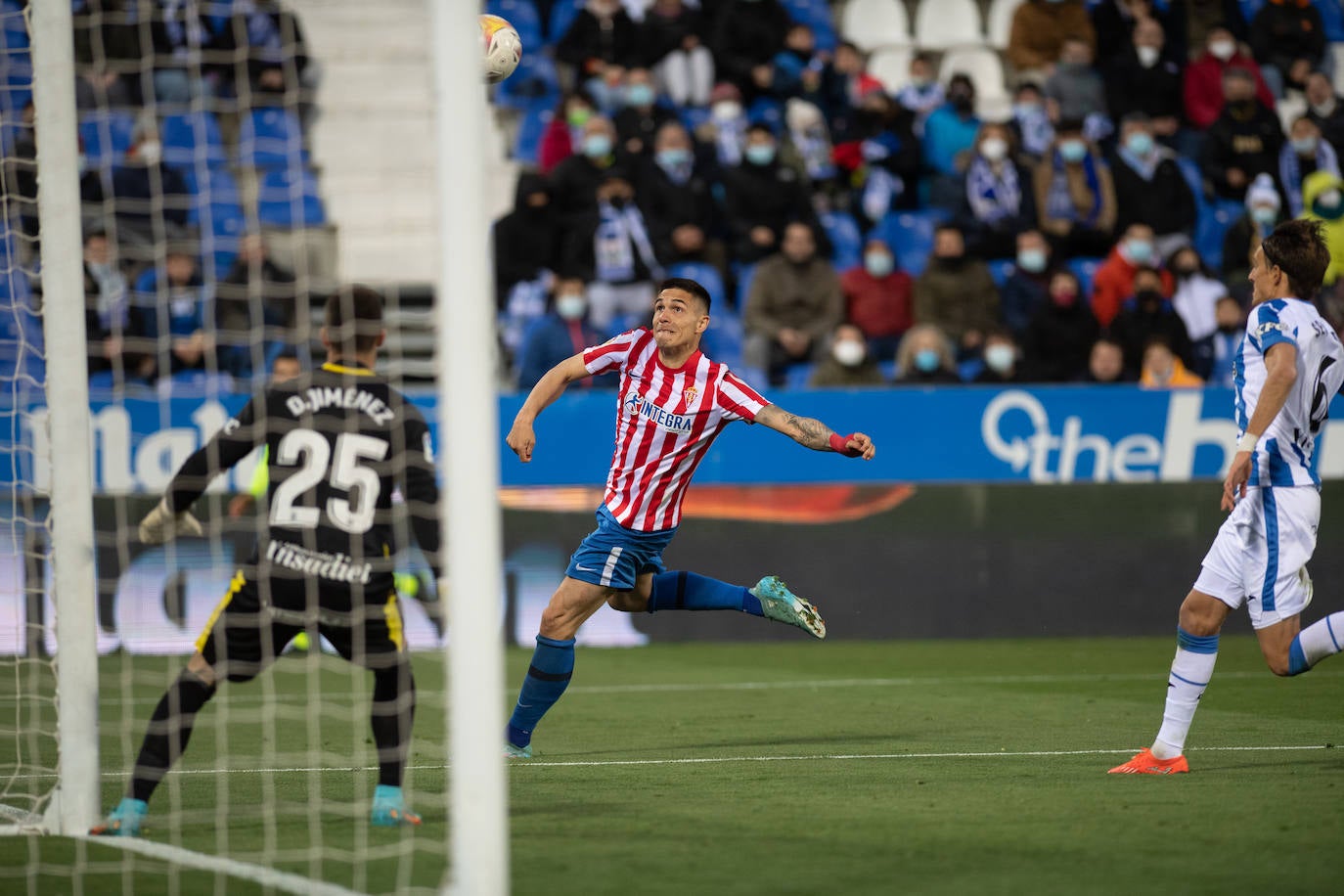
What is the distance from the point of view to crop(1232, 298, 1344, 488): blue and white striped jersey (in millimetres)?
6305

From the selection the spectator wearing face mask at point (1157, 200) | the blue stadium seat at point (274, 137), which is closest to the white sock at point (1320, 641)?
the spectator wearing face mask at point (1157, 200)

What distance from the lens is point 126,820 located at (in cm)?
553

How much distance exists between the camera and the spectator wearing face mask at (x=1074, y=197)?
16.1 m

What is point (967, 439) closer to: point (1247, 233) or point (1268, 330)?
point (1247, 233)

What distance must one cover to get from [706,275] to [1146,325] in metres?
3.88

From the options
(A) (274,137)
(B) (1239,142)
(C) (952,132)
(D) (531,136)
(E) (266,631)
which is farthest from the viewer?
(B) (1239,142)

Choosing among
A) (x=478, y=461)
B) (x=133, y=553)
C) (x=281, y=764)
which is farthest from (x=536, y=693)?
(x=133, y=553)

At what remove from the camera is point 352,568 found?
5457 mm

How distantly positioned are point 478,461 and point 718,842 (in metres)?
1.67

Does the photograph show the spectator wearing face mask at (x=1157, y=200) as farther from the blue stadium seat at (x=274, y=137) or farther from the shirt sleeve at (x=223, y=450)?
the shirt sleeve at (x=223, y=450)

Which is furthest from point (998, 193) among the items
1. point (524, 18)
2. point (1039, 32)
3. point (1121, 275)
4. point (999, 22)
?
point (524, 18)

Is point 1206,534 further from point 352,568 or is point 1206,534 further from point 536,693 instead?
point 352,568

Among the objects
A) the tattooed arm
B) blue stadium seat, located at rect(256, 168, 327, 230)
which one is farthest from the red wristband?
blue stadium seat, located at rect(256, 168, 327, 230)

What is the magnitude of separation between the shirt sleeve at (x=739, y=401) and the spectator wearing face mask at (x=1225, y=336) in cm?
876
